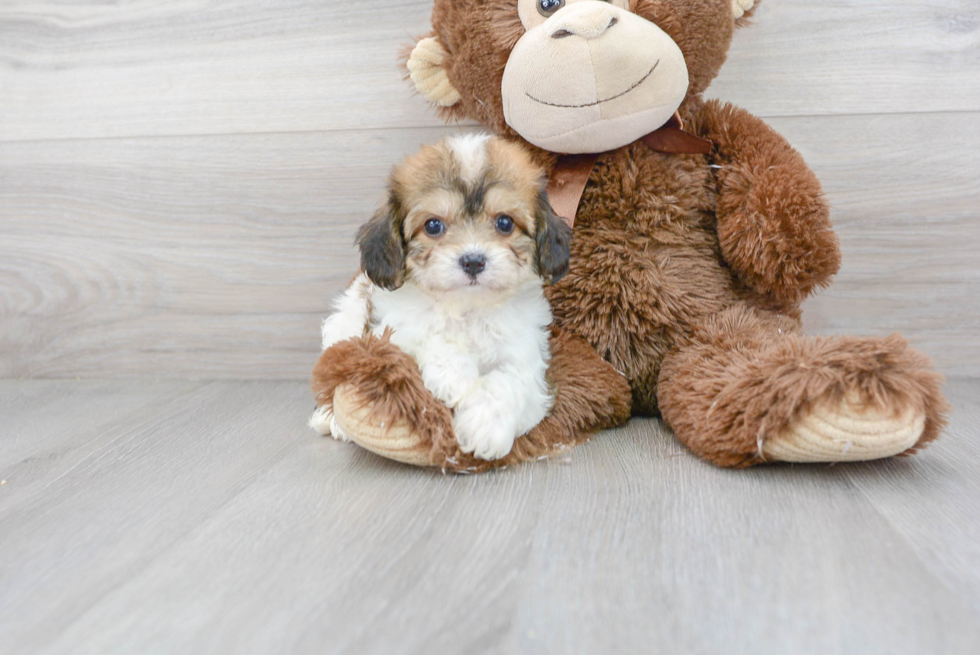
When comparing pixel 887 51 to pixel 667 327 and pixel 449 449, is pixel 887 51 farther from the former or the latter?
pixel 449 449

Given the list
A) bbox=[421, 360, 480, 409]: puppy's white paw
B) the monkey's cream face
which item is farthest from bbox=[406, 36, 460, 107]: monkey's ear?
bbox=[421, 360, 480, 409]: puppy's white paw

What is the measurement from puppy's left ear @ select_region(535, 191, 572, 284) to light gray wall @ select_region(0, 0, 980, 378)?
682 mm

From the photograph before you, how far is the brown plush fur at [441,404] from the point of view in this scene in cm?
125

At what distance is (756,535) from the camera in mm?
1009

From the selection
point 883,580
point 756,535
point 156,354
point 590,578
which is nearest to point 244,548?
point 590,578

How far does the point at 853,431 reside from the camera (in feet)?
3.74

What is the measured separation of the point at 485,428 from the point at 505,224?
0.37 m

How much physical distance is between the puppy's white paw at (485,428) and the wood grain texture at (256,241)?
35.2 inches

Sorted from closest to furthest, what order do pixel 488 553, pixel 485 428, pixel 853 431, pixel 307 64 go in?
1. pixel 488 553
2. pixel 853 431
3. pixel 485 428
4. pixel 307 64

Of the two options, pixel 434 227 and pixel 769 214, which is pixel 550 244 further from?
pixel 769 214

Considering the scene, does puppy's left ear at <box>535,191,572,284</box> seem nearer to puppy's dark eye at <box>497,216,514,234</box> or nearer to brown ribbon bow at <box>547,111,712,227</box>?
puppy's dark eye at <box>497,216,514,234</box>

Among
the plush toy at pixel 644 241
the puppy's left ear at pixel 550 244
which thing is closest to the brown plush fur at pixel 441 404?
the plush toy at pixel 644 241

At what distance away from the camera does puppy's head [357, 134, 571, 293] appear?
1279mm

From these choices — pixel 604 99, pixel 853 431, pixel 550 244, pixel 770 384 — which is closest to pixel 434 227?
pixel 550 244
